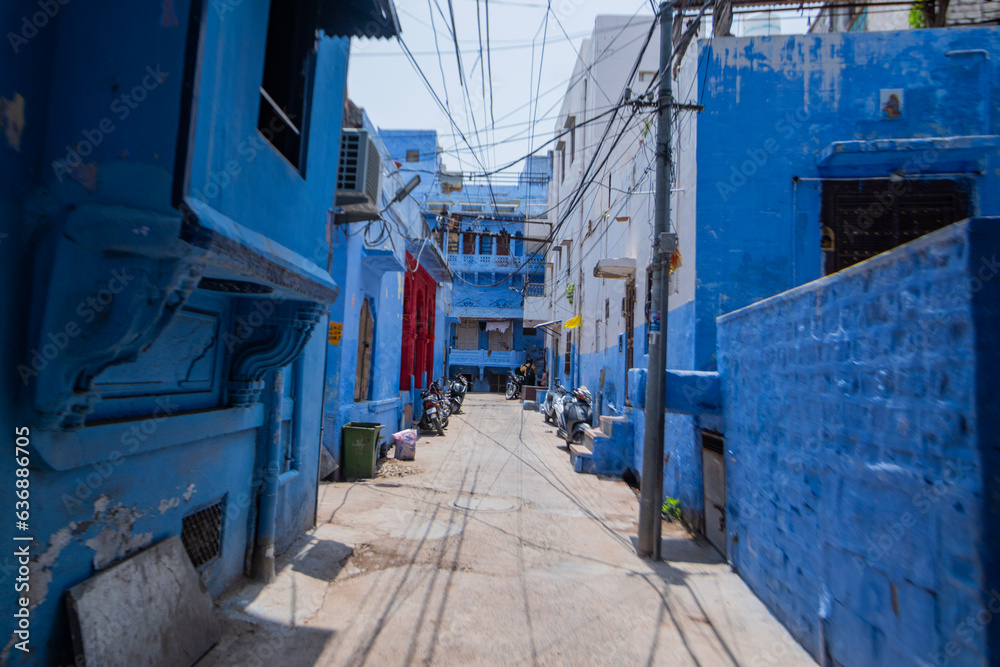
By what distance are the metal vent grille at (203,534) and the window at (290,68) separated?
9.90 feet

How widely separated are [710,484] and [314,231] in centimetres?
559

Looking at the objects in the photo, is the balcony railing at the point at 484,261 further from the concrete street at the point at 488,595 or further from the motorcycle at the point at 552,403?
the concrete street at the point at 488,595

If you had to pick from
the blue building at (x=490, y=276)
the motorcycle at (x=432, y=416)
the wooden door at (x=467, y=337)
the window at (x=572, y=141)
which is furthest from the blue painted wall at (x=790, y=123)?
the wooden door at (x=467, y=337)

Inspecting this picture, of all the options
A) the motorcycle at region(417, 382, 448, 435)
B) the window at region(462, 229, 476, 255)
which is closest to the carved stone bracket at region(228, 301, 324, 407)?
the motorcycle at region(417, 382, 448, 435)

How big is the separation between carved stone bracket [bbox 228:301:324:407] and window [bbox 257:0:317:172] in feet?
4.40

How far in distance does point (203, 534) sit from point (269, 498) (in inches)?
32.0

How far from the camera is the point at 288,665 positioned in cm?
352

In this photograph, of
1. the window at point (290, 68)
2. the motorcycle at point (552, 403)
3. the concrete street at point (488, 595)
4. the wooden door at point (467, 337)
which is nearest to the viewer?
the concrete street at point (488, 595)

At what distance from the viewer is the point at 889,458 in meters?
2.97

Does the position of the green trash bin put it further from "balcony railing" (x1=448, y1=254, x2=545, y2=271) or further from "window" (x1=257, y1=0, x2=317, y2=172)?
"balcony railing" (x1=448, y1=254, x2=545, y2=271)

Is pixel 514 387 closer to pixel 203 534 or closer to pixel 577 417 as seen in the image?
pixel 577 417

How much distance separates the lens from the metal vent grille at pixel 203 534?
3953 millimetres

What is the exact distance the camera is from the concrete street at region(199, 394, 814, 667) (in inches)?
151

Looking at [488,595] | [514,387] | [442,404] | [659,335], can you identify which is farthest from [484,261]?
[488,595]
